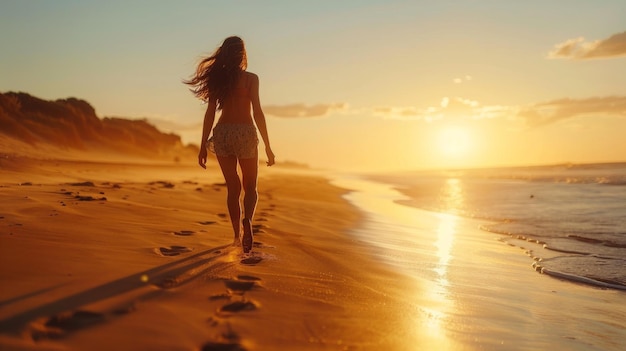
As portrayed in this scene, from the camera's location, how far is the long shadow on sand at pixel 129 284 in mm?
2508

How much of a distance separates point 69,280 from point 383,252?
3.35m

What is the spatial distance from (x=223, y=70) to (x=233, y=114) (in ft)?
1.38

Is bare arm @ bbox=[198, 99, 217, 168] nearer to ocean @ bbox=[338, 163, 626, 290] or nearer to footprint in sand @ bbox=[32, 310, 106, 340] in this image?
ocean @ bbox=[338, 163, 626, 290]

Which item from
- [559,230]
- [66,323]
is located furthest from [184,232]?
[559,230]

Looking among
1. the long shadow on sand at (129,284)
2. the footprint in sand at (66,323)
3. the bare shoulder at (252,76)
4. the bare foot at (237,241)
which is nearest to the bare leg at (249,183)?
the bare foot at (237,241)

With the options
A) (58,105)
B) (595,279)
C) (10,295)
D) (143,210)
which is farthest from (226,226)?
(58,105)

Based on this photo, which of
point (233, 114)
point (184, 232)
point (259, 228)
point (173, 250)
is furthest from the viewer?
point (259, 228)

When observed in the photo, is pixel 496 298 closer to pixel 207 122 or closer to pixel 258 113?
pixel 258 113

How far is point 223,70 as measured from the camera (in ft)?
16.1

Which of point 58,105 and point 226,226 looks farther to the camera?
point 58,105

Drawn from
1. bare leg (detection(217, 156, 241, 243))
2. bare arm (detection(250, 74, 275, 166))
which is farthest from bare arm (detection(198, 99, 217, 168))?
bare arm (detection(250, 74, 275, 166))

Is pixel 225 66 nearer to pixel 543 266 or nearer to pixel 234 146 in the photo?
pixel 234 146

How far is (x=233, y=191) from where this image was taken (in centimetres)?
504

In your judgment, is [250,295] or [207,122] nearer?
[250,295]
